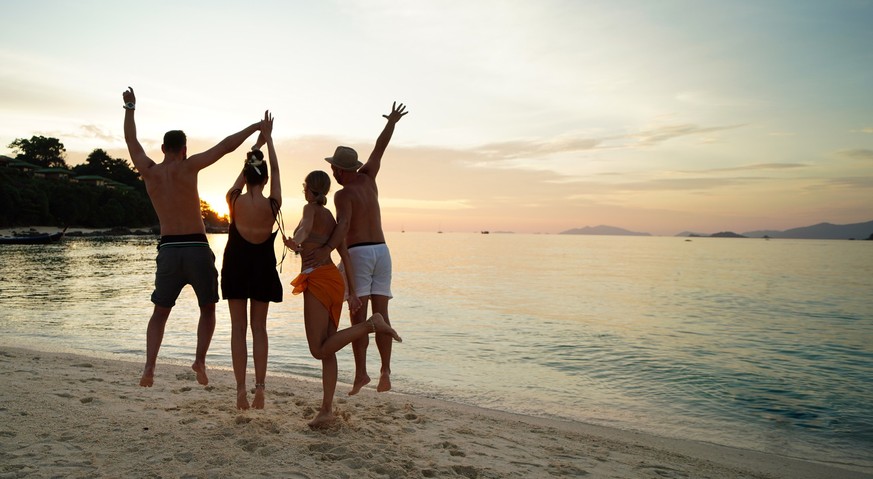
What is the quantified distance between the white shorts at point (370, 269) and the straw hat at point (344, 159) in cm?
84

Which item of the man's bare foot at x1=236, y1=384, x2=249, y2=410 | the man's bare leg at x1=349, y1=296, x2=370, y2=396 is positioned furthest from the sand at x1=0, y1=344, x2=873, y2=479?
the man's bare leg at x1=349, y1=296, x2=370, y2=396

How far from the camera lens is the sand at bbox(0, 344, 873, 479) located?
4371 mm

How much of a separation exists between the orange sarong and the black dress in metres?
0.34

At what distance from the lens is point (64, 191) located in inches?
3455

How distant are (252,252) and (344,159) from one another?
1.34m

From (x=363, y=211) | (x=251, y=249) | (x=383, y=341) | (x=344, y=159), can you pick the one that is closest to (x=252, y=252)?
(x=251, y=249)

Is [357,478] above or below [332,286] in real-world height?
below

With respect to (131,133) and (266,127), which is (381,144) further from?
(131,133)

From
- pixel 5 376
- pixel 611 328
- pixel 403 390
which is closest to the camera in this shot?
pixel 5 376

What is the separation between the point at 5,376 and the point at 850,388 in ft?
48.3

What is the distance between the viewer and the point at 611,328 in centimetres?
1922

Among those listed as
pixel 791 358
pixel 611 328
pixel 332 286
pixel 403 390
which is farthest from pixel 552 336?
pixel 332 286

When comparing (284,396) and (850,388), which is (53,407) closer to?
(284,396)

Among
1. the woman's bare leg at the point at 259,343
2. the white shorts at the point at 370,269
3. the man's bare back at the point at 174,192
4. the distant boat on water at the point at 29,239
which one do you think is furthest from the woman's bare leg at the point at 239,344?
the distant boat on water at the point at 29,239
